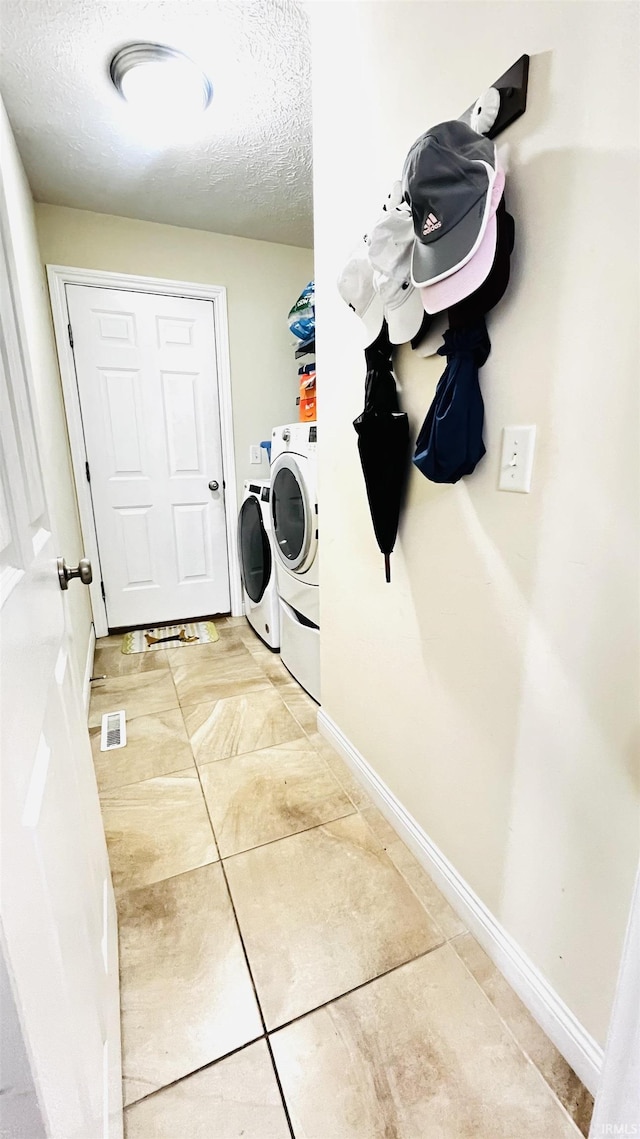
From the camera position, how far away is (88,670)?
7.61 feet

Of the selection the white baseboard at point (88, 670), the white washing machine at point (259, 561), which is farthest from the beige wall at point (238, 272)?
the white baseboard at point (88, 670)

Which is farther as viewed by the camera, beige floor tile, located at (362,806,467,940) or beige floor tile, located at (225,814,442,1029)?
beige floor tile, located at (362,806,467,940)

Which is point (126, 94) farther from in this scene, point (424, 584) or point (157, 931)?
point (157, 931)

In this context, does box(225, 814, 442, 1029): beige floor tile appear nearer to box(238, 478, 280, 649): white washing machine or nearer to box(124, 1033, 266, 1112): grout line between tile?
box(124, 1033, 266, 1112): grout line between tile

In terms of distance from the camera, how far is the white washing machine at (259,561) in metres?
2.48

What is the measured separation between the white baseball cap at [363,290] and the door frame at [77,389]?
73.9 inches

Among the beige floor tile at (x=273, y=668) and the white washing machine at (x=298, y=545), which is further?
the beige floor tile at (x=273, y=668)

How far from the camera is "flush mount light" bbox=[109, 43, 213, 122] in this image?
1526 millimetres

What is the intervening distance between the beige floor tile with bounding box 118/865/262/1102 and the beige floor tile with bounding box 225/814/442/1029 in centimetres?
5

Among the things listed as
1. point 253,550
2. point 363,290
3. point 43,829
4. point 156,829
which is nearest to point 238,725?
point 156,829

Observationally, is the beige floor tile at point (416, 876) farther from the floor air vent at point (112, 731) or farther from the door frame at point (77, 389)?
the door frame at point (77, 389)

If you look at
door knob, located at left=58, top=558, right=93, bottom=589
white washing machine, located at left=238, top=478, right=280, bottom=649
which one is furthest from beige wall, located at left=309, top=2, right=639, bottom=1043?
A: white washing machine, located at left=238, top=478, right=280, bottom=649

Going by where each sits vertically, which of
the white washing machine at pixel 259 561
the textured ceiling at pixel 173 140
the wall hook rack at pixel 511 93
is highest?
the textured ceiling at pixel 173 140

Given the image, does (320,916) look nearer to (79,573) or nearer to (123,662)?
(79,573)
